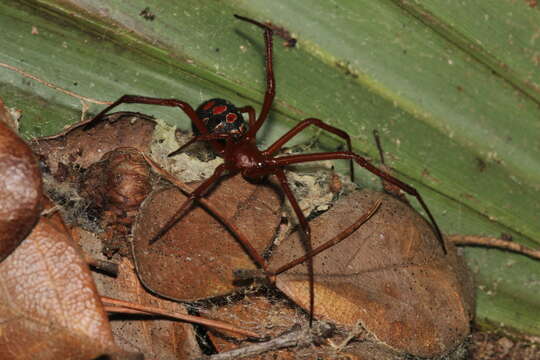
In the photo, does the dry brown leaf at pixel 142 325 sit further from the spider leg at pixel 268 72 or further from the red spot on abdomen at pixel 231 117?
the spider leg at pixel 268 72

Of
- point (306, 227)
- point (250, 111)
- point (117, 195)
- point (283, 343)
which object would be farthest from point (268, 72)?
point (283, 343)

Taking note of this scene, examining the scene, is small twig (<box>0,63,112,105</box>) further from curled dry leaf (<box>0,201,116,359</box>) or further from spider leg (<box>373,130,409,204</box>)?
spider leg (<box>373,130,409,204</box>)

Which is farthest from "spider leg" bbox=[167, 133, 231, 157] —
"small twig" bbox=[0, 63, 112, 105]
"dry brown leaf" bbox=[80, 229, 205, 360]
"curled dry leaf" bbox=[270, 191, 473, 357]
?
"curled dry leaf" bbox=[270, 191, 473, 357]

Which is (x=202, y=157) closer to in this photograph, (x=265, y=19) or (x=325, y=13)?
(x=265, y=19)

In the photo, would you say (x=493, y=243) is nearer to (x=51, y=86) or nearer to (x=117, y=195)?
(x=117, y=195)

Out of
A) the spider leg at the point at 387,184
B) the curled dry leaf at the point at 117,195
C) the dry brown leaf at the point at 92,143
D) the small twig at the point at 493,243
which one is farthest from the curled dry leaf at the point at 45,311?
the small twig at the point at 493,243

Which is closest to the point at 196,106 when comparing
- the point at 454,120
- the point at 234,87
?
the point at 234,87
